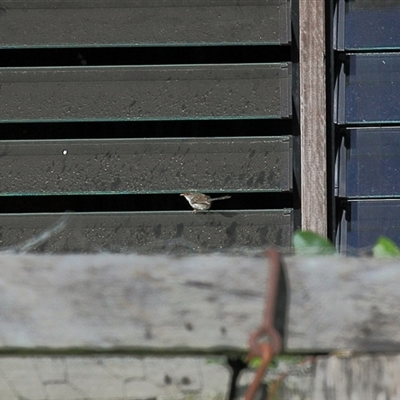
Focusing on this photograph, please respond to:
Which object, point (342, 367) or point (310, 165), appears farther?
point (310, 165)

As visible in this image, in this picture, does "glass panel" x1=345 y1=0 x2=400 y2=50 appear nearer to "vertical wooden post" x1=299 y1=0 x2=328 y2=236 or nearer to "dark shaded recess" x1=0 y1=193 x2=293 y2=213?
"vertical wooden post" x1=299 y1=0 x2=328 y2=236

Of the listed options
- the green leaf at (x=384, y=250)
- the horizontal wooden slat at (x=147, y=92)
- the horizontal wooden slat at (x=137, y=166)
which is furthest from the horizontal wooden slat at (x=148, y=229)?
the green leaf at (x=384, y=250)

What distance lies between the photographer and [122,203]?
390 cm

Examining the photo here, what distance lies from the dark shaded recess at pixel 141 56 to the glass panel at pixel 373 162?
18.7 inches

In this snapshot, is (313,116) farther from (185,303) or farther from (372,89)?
(185,303)

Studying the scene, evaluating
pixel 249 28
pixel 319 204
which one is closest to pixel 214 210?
pixel 319 204

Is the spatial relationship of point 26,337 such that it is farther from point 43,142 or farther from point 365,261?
point 43,142

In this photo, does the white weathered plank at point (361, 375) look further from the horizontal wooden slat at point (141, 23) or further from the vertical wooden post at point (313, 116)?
the horizontal wooden slat at point (141, 23)

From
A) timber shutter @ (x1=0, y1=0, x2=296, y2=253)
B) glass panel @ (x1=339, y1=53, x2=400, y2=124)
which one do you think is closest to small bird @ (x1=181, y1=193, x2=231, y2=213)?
timber shutter @ (x1=0, y1=0, x2=296, y2=253)

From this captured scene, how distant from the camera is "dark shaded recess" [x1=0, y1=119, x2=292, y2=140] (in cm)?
386

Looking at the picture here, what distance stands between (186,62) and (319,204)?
2.72 feet

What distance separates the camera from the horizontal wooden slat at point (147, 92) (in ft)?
12.4

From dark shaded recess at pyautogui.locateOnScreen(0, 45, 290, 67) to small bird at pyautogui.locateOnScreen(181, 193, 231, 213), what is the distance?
57cm

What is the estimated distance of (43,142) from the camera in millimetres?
3812
